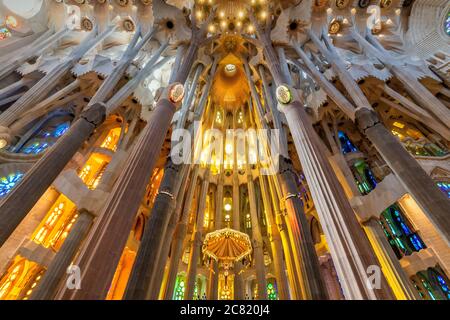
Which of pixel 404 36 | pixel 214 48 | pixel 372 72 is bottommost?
pixel 372 72

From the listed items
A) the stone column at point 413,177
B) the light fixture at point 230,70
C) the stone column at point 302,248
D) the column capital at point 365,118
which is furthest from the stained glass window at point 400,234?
the light fixture at point 230,70

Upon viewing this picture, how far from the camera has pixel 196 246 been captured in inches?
537

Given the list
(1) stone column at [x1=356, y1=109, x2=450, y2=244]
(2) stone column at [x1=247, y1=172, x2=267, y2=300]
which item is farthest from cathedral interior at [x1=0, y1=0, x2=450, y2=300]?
(2) stone column at [x1=247, y1=172, x2=267, y2=300]

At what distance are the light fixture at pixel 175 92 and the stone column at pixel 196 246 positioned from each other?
320 inches

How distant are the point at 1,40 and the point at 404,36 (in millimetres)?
22779

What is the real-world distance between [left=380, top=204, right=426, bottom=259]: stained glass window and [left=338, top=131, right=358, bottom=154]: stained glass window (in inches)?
155

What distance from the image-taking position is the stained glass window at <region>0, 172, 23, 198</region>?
10.8 m

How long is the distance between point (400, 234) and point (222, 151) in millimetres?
11960

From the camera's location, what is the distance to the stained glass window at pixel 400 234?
11148 mm

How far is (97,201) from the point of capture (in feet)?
34.8

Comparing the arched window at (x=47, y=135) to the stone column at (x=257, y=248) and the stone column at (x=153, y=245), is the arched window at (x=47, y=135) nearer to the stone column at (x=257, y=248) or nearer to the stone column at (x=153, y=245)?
the stone column at (x=153, y=245)
